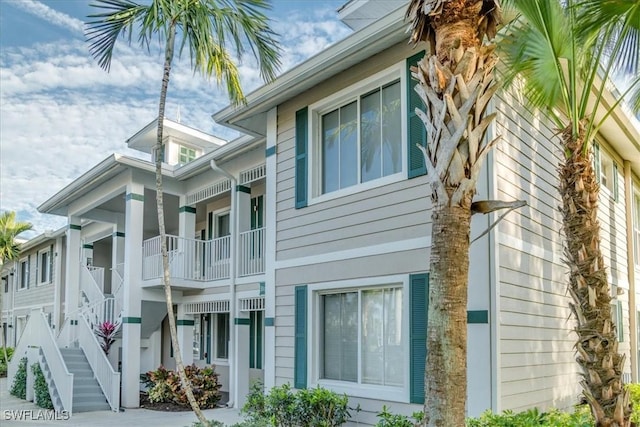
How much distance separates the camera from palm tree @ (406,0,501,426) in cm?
386

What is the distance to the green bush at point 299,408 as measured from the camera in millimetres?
7814

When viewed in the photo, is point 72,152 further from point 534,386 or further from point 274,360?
point 534,386

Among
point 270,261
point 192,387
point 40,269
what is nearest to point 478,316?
point 270,261

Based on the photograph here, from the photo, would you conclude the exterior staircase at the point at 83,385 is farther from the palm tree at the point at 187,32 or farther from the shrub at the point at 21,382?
the palm tree at the point at 187,32

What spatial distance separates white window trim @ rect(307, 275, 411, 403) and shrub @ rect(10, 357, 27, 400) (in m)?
10.2

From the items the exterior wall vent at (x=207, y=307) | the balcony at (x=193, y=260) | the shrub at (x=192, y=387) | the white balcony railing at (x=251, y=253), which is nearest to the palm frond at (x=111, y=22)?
the white balcony railing at (x=251, y=253)

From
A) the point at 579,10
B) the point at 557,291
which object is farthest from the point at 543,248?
the point at 579,10

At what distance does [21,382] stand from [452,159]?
50.4 ft

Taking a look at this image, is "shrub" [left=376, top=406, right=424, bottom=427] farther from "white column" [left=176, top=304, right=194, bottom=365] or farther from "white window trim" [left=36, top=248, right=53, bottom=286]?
"white window trim" [left=36, top=248, right=53, bottom=286]

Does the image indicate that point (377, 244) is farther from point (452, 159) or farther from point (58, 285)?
point (58, 285)

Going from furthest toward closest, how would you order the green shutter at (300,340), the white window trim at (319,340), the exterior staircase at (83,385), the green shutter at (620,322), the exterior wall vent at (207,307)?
the exterior wall vent at (207,307) < the exterior staircase at (83,385) < the green shutter at (620,322) < the green shutter at (300,340) < the white window trim at (319,340)

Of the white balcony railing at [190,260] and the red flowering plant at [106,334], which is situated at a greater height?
the white balcony railing at [190,260]

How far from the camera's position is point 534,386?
25.0 feet

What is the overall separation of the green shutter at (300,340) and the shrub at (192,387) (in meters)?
4.72
